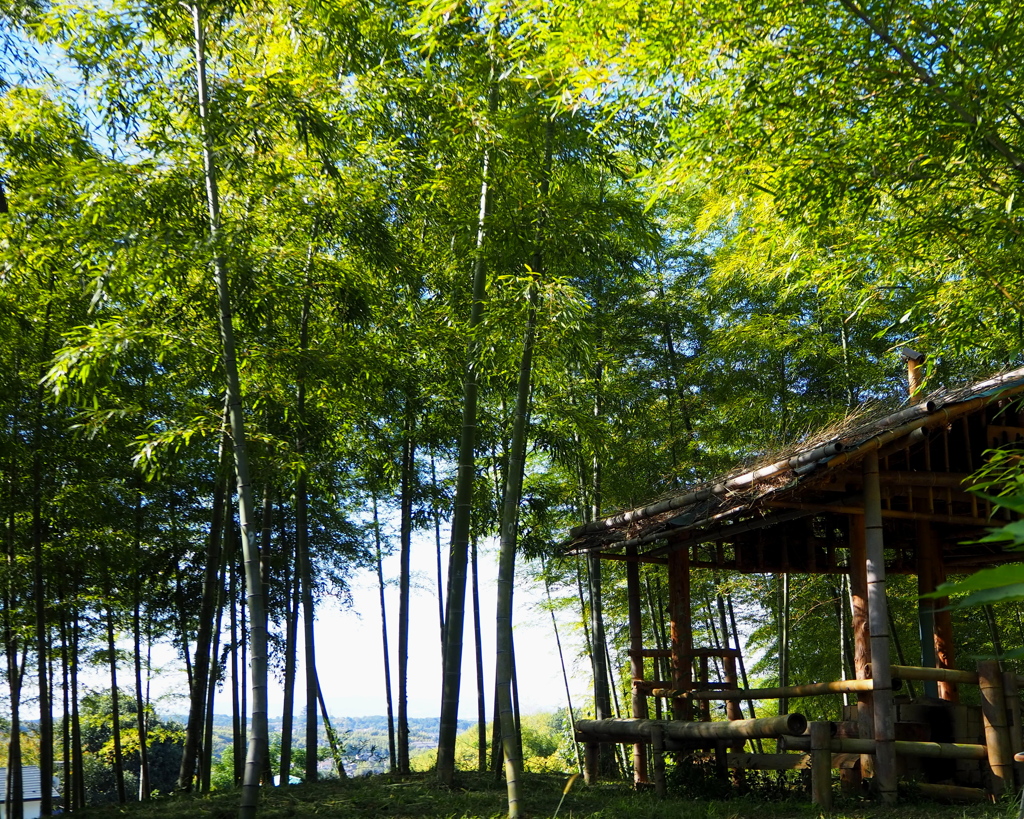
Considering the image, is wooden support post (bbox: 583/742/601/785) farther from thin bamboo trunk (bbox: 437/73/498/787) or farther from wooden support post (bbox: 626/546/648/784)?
thin bamboo trunk (bbox: 437/73/498/787)

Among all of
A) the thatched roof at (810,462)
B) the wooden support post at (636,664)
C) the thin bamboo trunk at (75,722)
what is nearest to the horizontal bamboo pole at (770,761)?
the wooden support post at (636,664)

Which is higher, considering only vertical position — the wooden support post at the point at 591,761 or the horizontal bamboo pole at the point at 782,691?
the horizontal bamboo pole at the point at 782,691

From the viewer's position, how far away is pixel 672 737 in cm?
721

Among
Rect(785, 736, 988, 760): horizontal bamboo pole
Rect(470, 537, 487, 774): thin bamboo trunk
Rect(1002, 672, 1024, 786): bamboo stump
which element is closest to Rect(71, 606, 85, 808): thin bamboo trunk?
Rect(470, 537, 487, 774): thin bamboo trunk

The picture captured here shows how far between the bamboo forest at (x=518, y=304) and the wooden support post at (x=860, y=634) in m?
0.03

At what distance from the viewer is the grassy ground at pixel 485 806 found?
5.64 meters

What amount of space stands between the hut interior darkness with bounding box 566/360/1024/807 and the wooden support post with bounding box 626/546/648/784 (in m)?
0.02

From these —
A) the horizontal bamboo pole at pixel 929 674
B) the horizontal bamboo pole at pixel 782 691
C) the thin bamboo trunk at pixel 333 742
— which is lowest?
the thin bamboo trunk at pixel 333 742

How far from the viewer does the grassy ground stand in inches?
222

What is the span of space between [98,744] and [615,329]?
16370 millimetres

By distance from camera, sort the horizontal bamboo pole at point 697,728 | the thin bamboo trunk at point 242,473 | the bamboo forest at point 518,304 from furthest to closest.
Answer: the horizontal bamboo pole at point 697,728 < the thin bamboo trunk at point 242,473 < the bamboo forest at point 518,304

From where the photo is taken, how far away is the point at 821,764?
5.91 meters

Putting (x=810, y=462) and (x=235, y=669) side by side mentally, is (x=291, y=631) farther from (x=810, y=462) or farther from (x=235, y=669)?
(x=810, y=462)

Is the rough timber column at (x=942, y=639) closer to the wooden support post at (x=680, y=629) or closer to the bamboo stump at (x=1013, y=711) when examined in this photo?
the bamboo stump at (x=1013, y=711)
